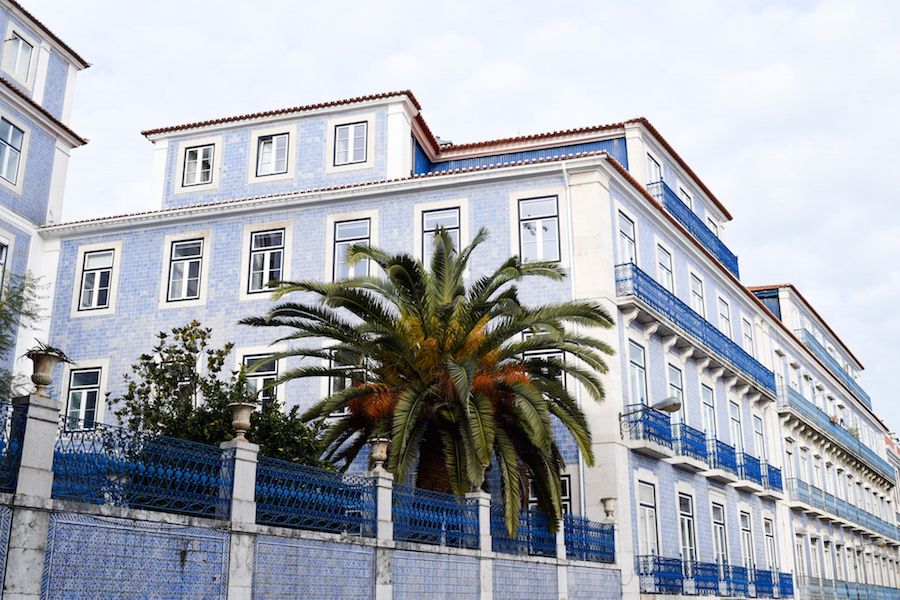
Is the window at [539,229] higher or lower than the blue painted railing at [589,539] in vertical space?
higher

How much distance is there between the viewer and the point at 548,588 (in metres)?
17.5

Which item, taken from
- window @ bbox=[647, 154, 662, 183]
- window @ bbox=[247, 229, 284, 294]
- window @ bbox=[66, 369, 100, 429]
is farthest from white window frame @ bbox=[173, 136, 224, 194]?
window @ bbox=[647, 154, 662, 183]

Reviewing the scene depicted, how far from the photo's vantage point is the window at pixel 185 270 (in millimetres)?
23984

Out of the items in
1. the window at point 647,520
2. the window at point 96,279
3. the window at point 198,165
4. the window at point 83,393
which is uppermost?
the window at point 198,165

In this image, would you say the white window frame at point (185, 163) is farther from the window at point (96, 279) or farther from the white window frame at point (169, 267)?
the window at point (96, 279)

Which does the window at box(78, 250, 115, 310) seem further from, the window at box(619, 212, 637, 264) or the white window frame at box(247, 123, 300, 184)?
the window at box(619, 212, 637, 264)

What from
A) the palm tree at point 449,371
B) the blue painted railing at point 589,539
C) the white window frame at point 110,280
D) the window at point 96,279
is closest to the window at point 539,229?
the palm tree at point 449,371

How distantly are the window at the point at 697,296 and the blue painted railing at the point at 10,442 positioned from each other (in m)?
20.3

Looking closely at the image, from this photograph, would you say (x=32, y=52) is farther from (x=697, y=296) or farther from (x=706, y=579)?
(x=706, y=579)

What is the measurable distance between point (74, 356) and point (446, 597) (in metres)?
12.8

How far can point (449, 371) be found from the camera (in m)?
16.2

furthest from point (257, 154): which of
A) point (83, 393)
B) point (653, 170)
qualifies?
point (653, 170)

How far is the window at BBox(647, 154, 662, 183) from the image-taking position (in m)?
26.2

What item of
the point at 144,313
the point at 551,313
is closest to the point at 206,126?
the point at 144,313
